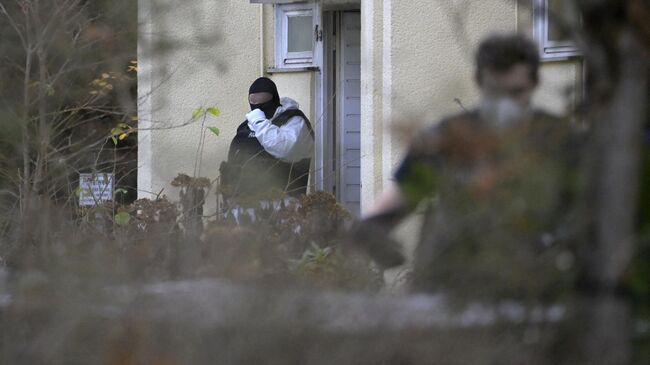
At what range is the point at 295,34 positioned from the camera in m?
9.26

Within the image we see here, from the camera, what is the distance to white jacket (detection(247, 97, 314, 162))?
7.77 meters

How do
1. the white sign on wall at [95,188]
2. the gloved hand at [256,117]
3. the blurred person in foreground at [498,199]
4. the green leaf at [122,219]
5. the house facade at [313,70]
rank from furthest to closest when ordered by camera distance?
the gloved hand at [256,117] < the house facade at [313,70] < the white sign on wall at [95,188] < the green leaf at [122,219] < the blurred person in foreground at [498,199]

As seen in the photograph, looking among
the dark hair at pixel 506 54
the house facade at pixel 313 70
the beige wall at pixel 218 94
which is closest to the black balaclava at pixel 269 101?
the house facade at pixel 313 70

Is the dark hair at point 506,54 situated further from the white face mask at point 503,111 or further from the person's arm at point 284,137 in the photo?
A: the person's arm at point 284,137

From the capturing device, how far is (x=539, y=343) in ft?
8.50

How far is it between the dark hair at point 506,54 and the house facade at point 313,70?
3195 millimetres

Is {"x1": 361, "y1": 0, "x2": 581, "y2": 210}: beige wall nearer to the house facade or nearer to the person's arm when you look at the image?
the house facade

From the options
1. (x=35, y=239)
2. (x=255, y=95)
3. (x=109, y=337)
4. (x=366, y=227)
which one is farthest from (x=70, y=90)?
(x=109, y=337)

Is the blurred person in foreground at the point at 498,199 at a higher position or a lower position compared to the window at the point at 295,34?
lower

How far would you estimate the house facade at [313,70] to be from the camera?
24.1ft

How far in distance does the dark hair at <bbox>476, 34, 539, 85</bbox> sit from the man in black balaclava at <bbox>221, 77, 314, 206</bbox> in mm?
3982

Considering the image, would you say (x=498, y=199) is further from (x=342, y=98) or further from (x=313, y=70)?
(x=342, y=98)

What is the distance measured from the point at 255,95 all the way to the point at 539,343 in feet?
19.0

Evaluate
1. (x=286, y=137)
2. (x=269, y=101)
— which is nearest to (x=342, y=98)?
(x=269, y=101)
